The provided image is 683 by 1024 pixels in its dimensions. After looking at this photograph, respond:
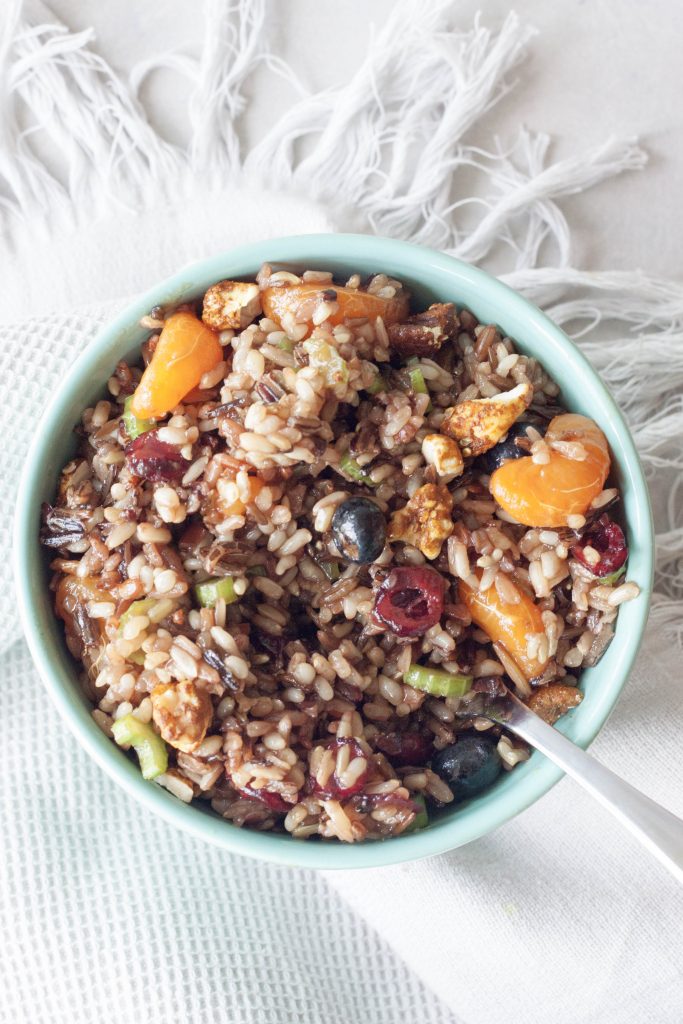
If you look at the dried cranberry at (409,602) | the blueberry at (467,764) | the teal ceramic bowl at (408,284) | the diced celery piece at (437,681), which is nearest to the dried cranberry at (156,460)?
the teal ceramic bowl at (408,284)

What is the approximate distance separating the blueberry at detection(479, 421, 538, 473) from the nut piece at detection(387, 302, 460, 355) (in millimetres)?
203

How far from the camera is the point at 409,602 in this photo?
1.62 metres

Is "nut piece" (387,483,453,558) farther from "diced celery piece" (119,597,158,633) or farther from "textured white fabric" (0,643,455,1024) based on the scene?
"textured white fabric" (0,643,455,1024)

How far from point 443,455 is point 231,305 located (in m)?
0.44

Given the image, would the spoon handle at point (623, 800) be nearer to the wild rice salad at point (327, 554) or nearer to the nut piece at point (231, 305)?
the wild rice salad at point (327, 554)

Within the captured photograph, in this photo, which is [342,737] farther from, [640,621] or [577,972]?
[577,972]

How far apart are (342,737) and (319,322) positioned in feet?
2.23

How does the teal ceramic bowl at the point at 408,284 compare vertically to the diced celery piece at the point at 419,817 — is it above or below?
above

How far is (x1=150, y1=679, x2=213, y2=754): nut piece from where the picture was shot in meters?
→ 1.56

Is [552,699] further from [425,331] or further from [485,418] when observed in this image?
[425,331]

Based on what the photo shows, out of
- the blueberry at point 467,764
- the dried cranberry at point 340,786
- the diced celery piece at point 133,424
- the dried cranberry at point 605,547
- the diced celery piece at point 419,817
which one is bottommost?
the diced celery piece at point 419,817

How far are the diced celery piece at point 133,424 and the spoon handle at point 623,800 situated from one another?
83cm

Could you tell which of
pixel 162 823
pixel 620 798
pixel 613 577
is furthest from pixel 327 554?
pixel 162 823

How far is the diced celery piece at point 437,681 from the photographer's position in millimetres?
1687
